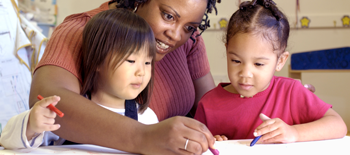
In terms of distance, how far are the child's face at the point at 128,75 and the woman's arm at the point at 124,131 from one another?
174 mm

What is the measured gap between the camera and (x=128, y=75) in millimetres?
781

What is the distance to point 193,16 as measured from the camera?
0.99m

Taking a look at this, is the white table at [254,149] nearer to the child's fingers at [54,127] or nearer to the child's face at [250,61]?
the child's fingers at [54,127]

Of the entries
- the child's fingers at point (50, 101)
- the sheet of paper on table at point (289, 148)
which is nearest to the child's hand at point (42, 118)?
the child's fingers at point (50, 101)

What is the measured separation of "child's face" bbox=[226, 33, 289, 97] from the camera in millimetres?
896

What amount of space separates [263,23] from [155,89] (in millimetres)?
457

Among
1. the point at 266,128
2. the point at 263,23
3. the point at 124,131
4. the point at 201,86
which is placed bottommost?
the point at 201,86

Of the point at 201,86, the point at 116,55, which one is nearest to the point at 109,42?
the point at 116,55

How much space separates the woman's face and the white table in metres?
0.42

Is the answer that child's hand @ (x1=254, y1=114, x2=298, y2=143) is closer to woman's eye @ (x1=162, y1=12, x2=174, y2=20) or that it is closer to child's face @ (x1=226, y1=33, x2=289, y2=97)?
child's face @ (x1=226, y1=33, x2=289, y2=97)

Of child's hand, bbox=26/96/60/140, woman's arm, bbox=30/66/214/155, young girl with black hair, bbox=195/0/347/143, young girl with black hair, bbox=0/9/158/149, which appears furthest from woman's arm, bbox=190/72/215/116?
child's hand, bbox=26/96/60/140

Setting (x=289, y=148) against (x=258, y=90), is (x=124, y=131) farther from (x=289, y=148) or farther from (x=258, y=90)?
(x=258, y=90)

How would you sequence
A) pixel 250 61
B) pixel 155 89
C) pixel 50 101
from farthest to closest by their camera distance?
pixel 155 89
pixel 250 61
pixel 50 101

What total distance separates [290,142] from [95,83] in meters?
0.55
